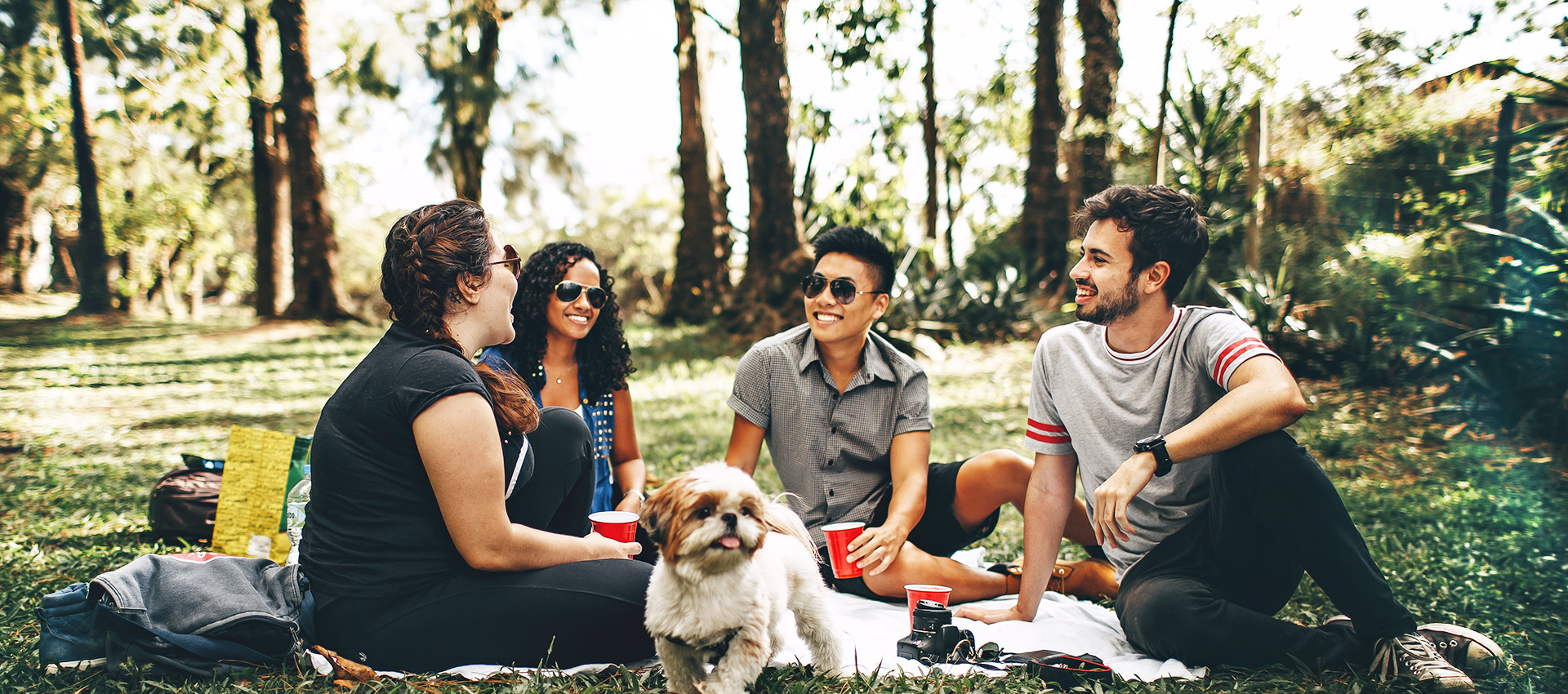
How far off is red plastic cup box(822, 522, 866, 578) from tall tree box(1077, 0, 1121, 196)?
37.0 ft

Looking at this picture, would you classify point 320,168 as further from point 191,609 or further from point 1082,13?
point 191,609

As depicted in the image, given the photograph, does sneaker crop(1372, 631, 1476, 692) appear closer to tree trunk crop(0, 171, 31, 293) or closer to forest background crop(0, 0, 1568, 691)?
forest background crop(0, 0, 1568, 691)

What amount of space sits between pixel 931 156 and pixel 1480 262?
32.2 ft

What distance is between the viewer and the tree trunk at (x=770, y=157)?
10914 mm

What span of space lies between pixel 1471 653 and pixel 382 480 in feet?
10.5

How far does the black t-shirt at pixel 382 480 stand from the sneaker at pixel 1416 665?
2.69m

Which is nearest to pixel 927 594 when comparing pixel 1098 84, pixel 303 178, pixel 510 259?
pixel 510 259

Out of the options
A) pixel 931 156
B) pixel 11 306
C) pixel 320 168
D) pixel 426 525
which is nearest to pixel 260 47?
pixel 320 168

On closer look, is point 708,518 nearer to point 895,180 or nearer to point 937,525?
point 937,525

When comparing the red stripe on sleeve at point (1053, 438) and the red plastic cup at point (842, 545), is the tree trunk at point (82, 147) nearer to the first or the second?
the red plastic cup at point (842, 545)

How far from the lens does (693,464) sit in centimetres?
591

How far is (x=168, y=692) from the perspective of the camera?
7.65 ft

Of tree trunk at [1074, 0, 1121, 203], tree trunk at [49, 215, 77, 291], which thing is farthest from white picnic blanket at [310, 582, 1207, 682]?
tree trunk at [49, 215, 77, 291]

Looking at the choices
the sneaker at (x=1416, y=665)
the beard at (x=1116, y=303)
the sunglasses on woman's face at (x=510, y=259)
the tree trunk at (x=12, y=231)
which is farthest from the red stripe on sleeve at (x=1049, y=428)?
the tree trunk at (x=12, y=231)
